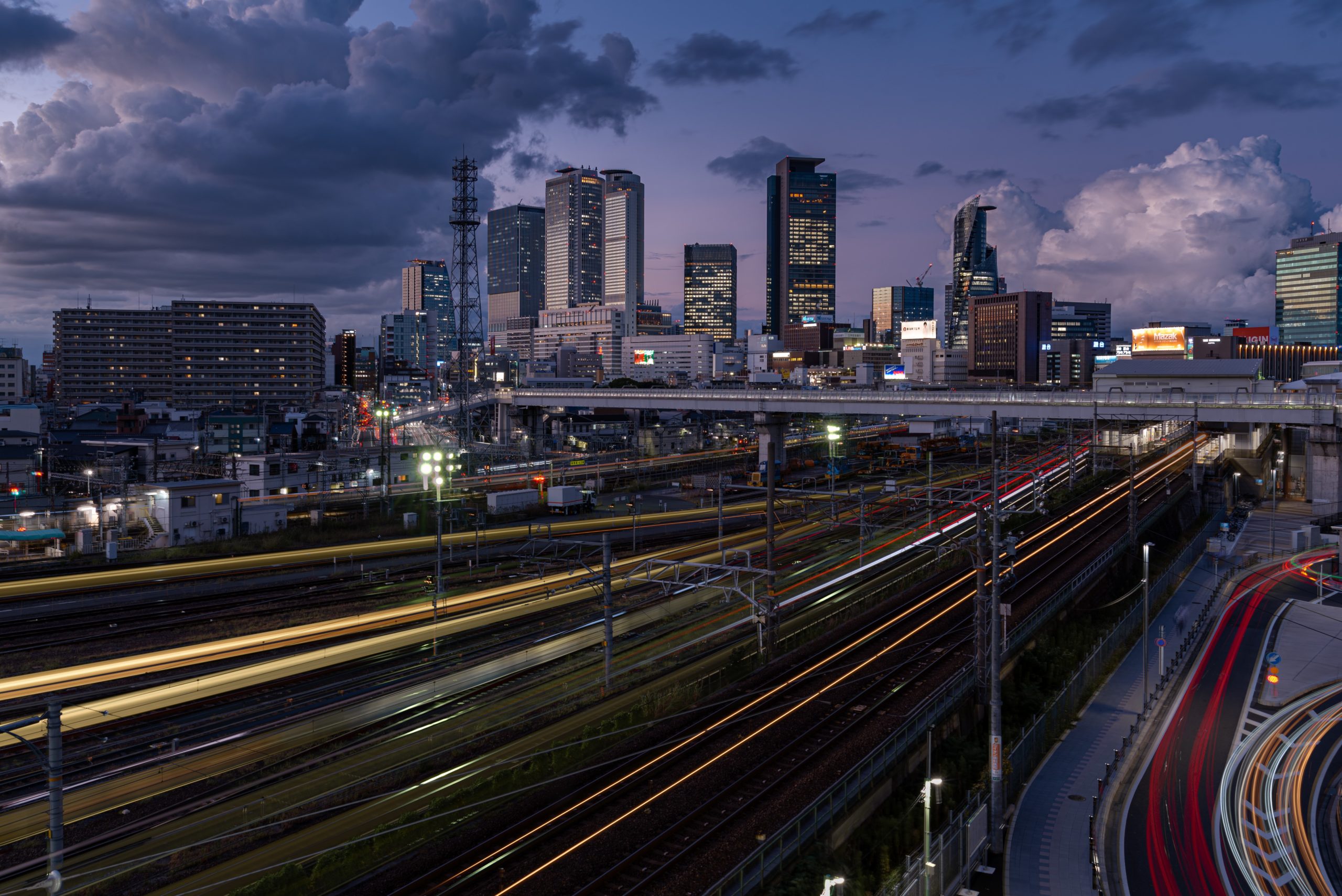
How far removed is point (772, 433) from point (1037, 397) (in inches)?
888

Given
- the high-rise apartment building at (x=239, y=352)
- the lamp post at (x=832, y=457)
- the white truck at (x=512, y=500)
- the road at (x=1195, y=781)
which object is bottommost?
the road at (x=1195, y=781)

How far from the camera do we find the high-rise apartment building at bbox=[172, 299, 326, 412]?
477ft

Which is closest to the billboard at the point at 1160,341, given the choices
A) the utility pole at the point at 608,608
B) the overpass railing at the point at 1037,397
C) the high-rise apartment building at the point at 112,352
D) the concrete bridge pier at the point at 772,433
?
the overpass railing at the point at 1037,397

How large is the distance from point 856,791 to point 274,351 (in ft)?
501

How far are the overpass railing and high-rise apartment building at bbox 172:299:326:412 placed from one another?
303ft

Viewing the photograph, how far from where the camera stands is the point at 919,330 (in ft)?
562

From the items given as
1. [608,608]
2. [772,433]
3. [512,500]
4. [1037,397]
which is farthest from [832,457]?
[608,608]

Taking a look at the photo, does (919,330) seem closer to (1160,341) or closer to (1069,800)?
(1160,341)

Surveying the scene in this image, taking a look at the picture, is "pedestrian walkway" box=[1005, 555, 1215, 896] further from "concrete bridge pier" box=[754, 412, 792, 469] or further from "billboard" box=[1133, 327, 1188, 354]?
"billboard" box=[1133, 327, 1188, 354]

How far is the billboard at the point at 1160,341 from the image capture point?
126312mm

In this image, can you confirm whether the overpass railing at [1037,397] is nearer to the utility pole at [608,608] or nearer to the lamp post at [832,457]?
the lamp post at [832,457]

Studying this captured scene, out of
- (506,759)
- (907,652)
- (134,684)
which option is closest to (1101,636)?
(907,652)

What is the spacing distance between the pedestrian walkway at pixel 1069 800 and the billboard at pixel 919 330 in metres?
149

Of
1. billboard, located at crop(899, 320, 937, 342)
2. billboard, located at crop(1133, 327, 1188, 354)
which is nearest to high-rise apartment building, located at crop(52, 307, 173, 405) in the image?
billboard, located at crop(899, 320, 937, 342)
